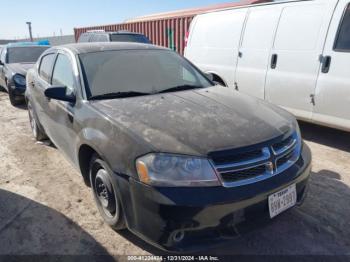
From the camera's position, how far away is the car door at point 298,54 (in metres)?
4.28

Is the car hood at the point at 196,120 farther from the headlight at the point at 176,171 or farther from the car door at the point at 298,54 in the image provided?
the car door at the point at 298,54

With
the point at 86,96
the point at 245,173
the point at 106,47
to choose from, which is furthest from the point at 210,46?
the point at 245,173

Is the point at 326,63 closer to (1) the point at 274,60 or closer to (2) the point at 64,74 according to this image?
(1) the point at 274,60

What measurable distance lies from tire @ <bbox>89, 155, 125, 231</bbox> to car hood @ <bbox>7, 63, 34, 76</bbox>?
5744mm

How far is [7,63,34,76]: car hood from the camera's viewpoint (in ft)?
24.4

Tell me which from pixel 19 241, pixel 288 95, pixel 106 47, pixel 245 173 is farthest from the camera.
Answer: pixel 288 95

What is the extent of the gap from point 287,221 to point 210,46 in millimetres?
3895

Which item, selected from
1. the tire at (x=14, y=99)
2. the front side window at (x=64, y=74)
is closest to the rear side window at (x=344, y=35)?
the front side window at (x=64, y=74)

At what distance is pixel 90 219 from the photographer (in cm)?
292

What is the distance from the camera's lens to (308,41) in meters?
4.38

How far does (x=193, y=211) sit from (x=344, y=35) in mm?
3461

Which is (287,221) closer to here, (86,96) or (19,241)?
(86,96)

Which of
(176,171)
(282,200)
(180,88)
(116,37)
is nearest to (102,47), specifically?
(180,88)

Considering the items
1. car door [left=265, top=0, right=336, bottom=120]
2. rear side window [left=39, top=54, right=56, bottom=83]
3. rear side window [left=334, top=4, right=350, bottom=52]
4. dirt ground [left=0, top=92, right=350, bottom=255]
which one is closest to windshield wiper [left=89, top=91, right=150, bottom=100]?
dirt ground [left=0, top=92, right=350, bottom=255]
